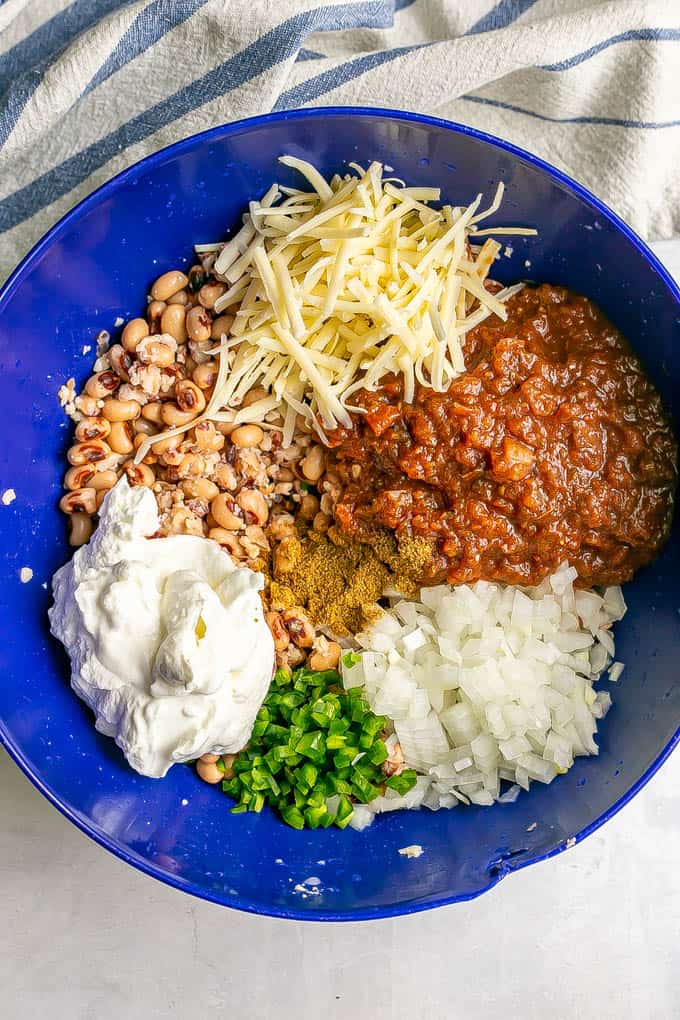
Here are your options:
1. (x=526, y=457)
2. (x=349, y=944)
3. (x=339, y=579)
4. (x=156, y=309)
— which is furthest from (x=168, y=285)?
(x=349, y=944)

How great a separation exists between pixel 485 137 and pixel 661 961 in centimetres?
227

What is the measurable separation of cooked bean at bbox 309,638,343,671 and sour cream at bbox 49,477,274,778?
14 centimetres

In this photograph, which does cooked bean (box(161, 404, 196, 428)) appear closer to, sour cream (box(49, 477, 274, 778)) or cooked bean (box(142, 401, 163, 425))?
cooked bean (box(142, 401, 163, 425))

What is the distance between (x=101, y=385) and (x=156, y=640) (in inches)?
26.5

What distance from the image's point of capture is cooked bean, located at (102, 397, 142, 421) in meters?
2.21

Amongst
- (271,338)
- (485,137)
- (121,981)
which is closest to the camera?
(485,137)

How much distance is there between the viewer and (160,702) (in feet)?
6.51

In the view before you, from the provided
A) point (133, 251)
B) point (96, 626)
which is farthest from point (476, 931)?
point (133, 251)

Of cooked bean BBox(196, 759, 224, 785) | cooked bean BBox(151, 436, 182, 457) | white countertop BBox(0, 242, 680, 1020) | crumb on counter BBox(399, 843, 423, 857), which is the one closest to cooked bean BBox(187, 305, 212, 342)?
cooked bean BBox(151, 436, 182, 457)

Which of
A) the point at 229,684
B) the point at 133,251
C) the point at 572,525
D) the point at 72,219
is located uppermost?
the point at 72,219

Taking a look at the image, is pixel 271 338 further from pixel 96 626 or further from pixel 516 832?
pixel 516 832

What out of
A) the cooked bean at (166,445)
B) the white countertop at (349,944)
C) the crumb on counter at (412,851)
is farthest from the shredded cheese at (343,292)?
the crumb on counter at (412,851)

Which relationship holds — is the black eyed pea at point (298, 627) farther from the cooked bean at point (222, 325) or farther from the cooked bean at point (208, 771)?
the cooked bean at point (222, 325)

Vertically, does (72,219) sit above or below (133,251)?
above
